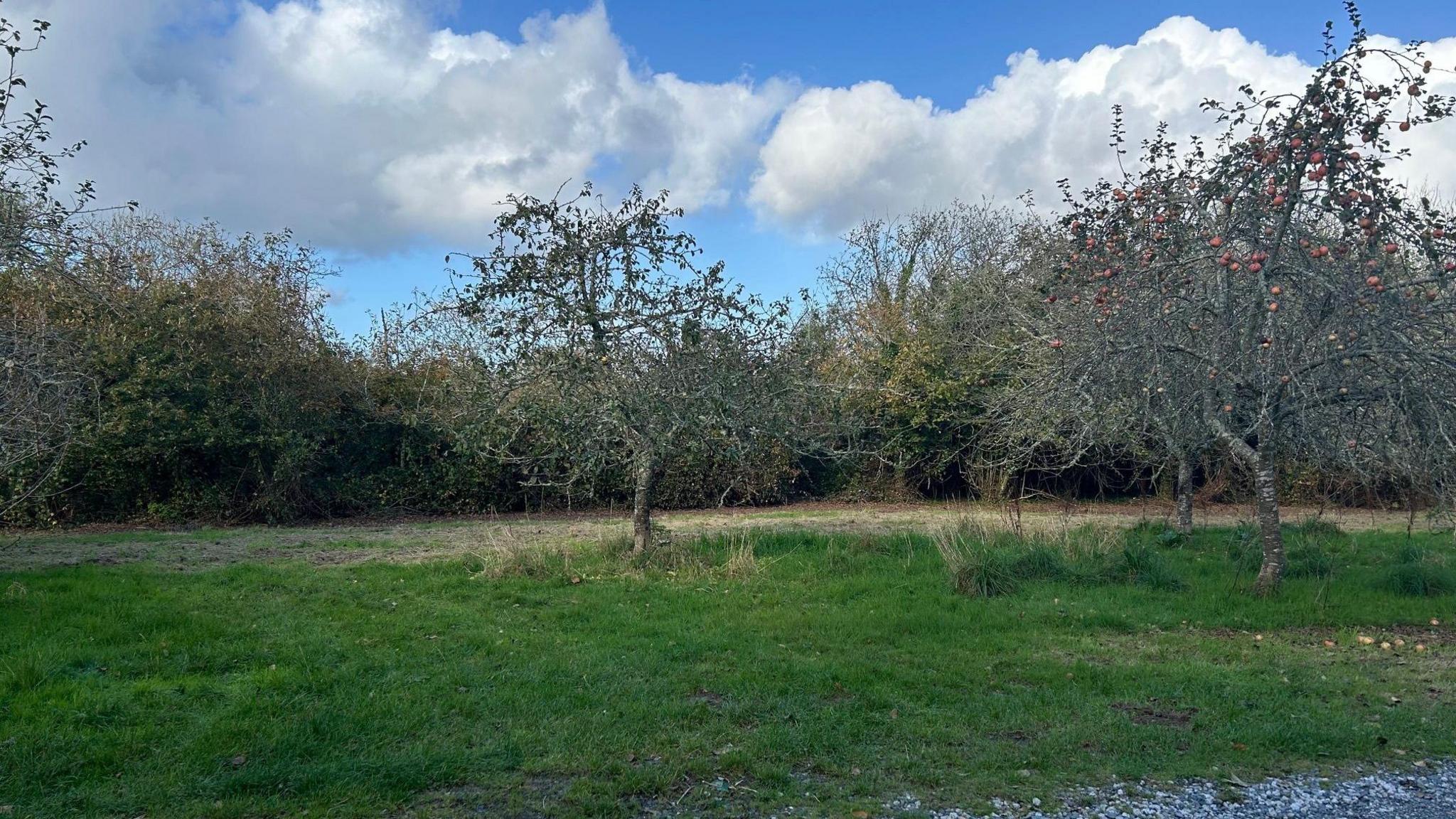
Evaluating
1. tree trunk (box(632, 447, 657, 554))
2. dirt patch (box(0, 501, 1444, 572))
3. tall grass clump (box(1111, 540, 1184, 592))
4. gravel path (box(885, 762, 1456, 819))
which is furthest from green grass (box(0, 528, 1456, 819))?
dirt patch (box(0, 501, 1444, 572))

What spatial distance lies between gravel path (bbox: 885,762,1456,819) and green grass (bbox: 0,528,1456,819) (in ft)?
0.58

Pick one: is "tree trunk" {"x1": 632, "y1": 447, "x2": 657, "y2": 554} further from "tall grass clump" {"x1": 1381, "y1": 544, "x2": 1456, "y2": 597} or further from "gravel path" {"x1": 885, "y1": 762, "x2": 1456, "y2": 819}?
"tall grass clump" {"x1": 1381, "y1": 544, "x2": 1456, "y2": 597}

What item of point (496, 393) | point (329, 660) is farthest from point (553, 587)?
point (329, 660)

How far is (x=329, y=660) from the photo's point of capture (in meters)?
6.37

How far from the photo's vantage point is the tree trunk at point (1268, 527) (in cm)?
880

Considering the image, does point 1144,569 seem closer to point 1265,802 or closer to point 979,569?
point 979,569

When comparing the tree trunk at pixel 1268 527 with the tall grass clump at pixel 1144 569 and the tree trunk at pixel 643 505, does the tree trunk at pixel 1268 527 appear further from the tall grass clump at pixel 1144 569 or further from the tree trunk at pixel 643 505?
the tree trunk at pixel 643 505

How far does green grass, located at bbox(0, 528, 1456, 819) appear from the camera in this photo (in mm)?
A: 4621

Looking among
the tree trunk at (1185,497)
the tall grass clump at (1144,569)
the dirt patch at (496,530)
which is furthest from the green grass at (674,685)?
the tree trunk at (1185,497)

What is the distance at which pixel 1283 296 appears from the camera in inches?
314

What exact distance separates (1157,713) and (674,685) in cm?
292

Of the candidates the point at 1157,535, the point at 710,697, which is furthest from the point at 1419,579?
the point at 710,697

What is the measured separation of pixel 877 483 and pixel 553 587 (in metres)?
11.9

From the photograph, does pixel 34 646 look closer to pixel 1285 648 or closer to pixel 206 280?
pixel 1285 648
